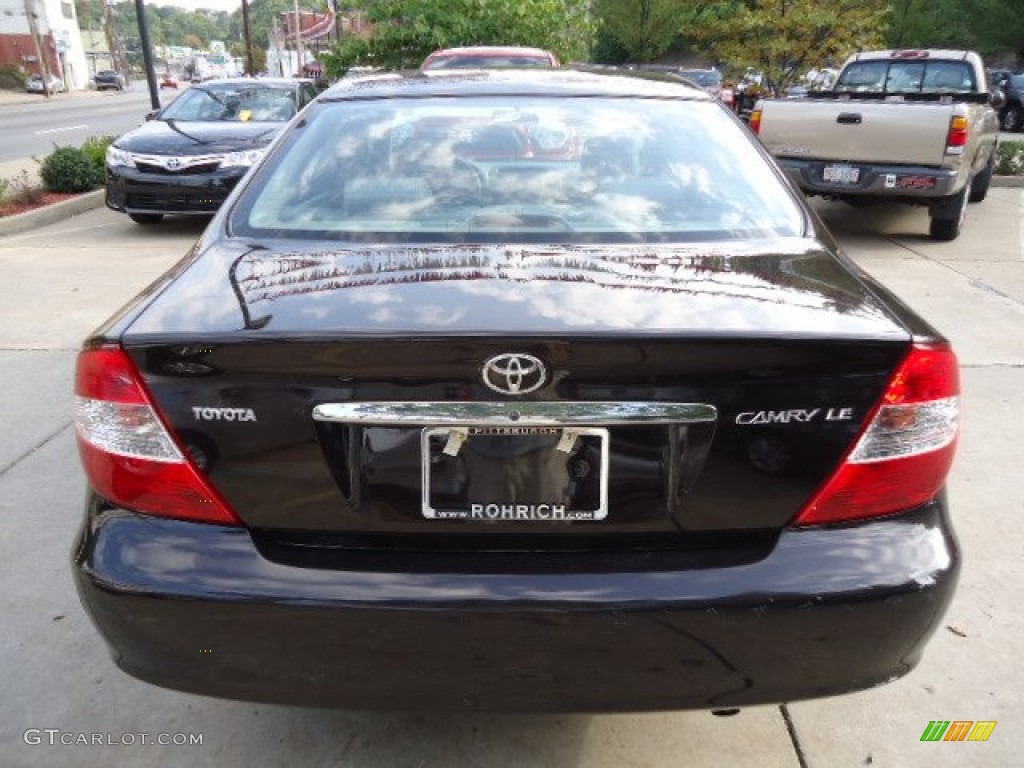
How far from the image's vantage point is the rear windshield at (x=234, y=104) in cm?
1027

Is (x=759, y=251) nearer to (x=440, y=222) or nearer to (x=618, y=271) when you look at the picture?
(x=618, y=271)

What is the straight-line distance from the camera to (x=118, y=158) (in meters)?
9.21

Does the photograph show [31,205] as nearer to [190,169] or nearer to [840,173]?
[190,169]

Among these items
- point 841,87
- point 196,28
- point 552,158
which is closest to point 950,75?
point 841,87

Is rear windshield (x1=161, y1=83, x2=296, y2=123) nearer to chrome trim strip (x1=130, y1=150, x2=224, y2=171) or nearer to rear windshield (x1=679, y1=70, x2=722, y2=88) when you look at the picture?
chrome trim strip (x1=130, y1=150, x2=224, y2=171)

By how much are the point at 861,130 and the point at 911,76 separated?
3375mm

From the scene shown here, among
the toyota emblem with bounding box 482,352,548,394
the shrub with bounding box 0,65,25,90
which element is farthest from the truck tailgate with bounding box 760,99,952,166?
the shrub with bounding box 0,65,25,90

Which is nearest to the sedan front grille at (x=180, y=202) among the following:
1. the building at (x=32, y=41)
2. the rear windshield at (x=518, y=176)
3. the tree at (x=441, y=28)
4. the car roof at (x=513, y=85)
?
the tree at (x=441, y=28)

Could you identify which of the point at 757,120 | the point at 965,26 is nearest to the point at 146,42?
the point at 757,120

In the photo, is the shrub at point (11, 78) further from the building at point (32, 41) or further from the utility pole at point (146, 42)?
the utility pole at point (146, 42)

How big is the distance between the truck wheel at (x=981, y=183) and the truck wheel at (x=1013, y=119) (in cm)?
1521

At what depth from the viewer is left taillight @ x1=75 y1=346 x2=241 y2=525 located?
6.08 feet

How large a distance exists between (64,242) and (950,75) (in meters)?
10.0

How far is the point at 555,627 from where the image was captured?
69.9 inches
